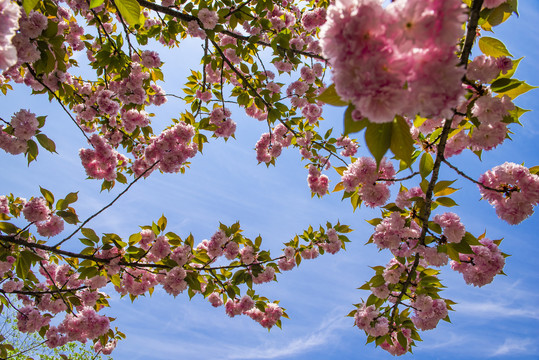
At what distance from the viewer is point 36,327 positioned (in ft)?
14.6

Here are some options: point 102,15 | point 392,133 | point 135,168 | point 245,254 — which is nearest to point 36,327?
point 135,168

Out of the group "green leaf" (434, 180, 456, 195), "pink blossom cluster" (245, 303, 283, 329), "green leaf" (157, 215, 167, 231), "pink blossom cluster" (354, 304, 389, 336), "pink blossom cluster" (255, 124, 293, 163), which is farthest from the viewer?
"pink blossom cluster" (255, 124, 293, 163)

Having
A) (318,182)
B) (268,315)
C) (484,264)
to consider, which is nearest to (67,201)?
(268,315)

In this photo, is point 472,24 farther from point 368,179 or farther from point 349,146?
point 349,146

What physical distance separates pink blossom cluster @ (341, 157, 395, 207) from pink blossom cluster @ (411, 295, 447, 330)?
1104 millimetres

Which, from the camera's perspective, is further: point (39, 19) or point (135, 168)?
point (135, 168)

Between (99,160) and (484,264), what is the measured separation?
439cm

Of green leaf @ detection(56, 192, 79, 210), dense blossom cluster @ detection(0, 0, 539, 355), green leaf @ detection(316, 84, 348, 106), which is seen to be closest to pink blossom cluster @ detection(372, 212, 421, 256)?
dense blossom cluster @ detection(0, 0, 539, 355)

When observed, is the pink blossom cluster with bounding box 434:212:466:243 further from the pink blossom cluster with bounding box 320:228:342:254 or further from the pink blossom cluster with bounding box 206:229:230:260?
the pink blossom cluster with bounding box 206:229:230:260

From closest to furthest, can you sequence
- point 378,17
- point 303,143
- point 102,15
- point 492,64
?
1. point 378,17
2. point 492,64
3. point 102,15
4. point 303,143

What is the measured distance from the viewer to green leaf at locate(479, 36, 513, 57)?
5.57 feet

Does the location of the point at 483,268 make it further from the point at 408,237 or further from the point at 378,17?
the point at 378,17

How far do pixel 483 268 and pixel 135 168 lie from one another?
15.6ft

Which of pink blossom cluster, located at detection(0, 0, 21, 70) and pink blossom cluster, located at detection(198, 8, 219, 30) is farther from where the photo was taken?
pink blossom cluster, located at detection(198, 8, 219, 30)
